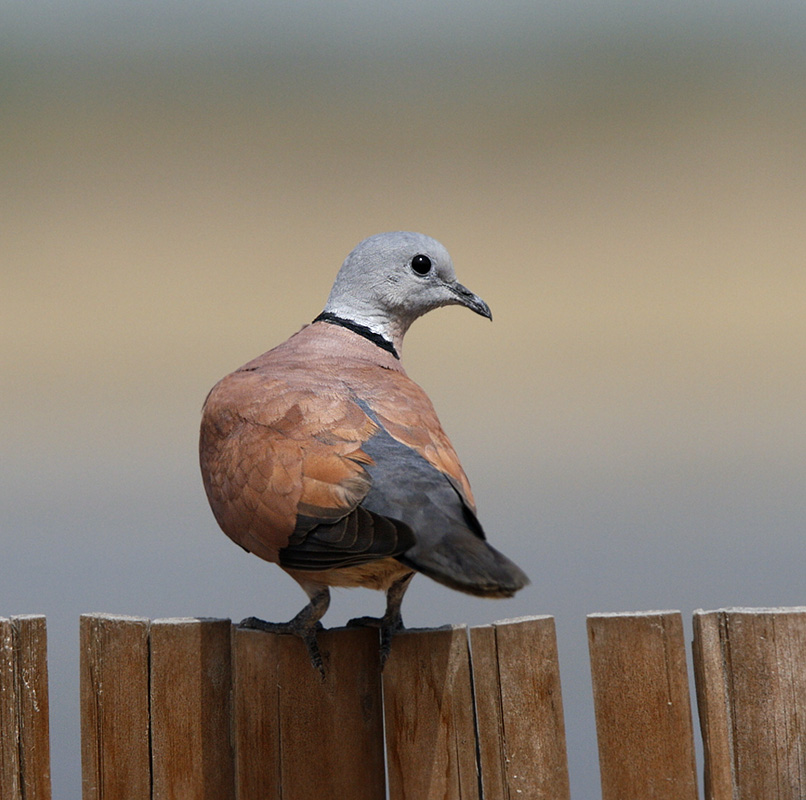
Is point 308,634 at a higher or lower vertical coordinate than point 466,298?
lower

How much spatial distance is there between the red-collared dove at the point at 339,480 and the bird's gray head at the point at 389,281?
275 millimetres

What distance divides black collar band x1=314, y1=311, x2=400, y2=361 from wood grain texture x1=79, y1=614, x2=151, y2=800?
1.20 metres

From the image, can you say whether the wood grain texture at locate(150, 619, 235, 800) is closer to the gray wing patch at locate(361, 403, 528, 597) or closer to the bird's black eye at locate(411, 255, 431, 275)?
the gray wing patch at locate(361, 403, 528, 597)

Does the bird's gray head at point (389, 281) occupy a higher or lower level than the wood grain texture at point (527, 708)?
higher

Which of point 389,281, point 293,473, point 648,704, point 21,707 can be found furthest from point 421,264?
point 21,707

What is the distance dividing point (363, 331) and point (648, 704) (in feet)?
4.93

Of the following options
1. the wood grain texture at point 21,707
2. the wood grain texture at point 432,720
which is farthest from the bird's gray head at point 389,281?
the wood grain texture at point 21,707

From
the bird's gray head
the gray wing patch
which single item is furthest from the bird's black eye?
the gray wing patch

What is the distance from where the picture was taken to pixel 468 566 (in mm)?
2209

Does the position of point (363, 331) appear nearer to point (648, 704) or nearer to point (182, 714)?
point (182, 714)

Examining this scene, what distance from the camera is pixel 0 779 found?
2.50m

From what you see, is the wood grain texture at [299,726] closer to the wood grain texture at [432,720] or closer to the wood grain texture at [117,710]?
the wood grain texture at [432,720]

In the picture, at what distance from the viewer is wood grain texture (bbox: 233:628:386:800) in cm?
253

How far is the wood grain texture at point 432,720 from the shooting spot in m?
2.45
